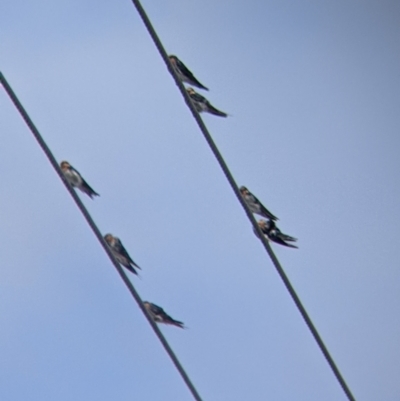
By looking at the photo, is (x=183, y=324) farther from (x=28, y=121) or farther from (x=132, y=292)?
(x=28, y=121)

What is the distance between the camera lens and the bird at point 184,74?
7.20 metres

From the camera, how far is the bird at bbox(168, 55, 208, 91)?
7.20 meters

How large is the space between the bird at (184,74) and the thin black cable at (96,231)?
1.55m

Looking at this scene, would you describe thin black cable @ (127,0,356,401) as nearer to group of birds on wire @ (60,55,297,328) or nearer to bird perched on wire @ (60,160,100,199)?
group of birds on wire @ (60,55,297,328)

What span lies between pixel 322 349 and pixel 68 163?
2.05 meters

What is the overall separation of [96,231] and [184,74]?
2.28 m

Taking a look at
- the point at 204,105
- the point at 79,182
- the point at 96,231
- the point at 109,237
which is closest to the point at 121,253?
the point at 109,237

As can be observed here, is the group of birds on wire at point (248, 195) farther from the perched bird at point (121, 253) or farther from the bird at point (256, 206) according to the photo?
the perched bird at point (121, 253)

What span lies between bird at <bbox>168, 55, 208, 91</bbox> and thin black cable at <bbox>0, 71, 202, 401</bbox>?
5.09 ft

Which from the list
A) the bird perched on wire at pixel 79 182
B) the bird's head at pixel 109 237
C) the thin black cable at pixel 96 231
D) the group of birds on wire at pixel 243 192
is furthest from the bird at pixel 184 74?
the thin black cable at pixel 96 231

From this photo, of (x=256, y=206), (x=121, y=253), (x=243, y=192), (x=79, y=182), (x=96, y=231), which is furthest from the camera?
(x=256, y=206)

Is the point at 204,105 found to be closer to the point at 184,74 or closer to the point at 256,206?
the point at 184,74

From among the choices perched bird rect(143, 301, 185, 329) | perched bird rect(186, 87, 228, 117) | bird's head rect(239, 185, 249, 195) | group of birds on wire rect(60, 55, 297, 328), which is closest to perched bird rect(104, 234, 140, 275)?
group of birds on wire rect(60, 55, 297, 328)

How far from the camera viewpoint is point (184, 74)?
25.3ft
